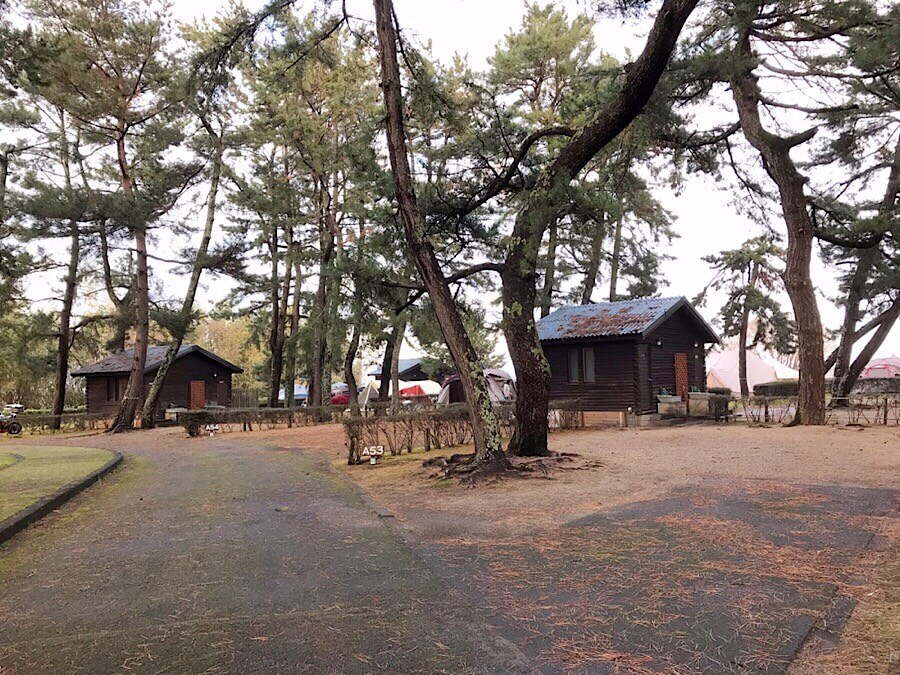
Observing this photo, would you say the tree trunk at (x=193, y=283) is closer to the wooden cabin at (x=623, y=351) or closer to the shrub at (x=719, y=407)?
the wooden cabin at (x=623, y=351)

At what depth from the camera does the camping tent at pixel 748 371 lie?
46219 millimetres

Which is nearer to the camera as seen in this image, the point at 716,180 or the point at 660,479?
the point at 660,479

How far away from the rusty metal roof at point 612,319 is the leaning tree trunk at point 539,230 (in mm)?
10426

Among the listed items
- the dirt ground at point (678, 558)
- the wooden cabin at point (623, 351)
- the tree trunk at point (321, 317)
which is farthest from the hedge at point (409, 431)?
the tree trunk at point (321, 317)

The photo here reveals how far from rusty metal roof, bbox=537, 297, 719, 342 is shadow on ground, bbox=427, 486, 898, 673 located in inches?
559

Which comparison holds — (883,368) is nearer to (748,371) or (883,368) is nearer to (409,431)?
(748,371)

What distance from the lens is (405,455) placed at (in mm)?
13625

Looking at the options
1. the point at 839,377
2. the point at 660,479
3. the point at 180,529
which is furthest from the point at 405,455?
the point at 839,377

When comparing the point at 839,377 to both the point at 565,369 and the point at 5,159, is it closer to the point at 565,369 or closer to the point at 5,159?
the point at 565,369

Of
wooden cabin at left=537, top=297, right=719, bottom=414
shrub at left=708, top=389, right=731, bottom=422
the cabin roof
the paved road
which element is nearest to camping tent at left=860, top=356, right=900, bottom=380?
wooden cabin at left=537, top=297, right=719, bottom=414

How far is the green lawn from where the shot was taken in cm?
841

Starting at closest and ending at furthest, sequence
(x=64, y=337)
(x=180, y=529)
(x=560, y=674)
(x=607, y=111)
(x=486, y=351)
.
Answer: (x=560, y=674) < (x=180, y=529) < (x=607, y=111) < (x=64, y=337) < (x=486, y=351)

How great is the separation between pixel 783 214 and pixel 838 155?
14.1 ft

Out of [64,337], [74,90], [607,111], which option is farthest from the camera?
[64,337]
